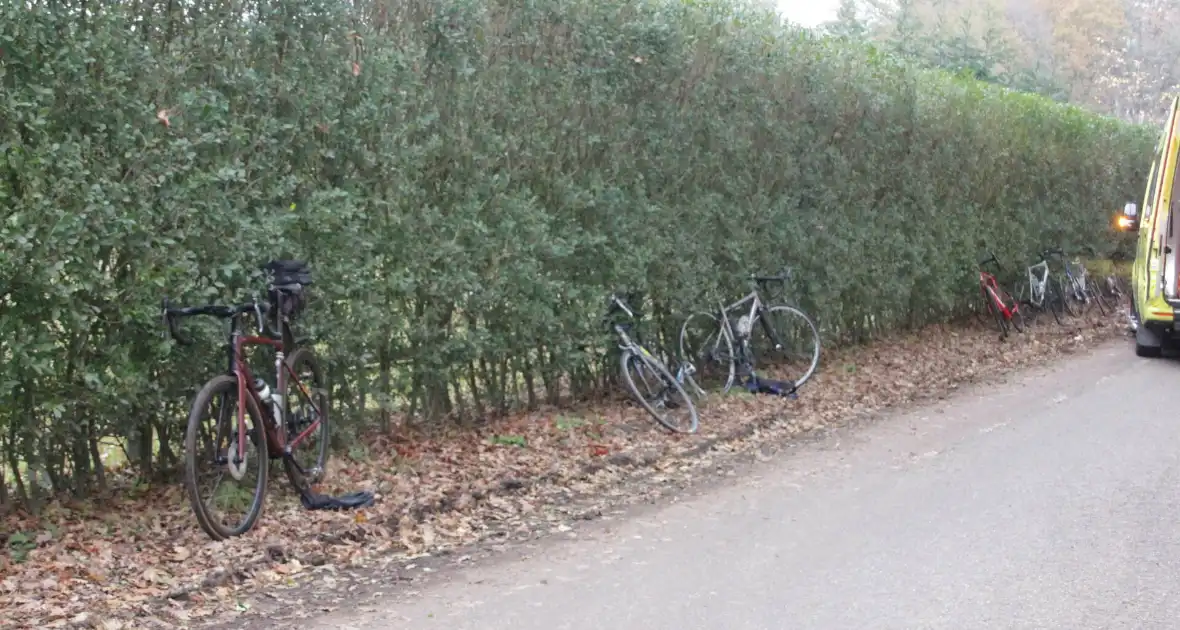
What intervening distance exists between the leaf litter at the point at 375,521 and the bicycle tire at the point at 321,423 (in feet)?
0.42

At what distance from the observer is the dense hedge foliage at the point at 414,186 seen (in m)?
5.57

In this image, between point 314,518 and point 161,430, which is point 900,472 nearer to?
point 314,518

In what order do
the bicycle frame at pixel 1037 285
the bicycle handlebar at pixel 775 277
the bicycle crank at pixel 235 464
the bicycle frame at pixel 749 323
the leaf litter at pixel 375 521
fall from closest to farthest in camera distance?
the leaf litter at pixel 375 521
the bicycle crank at pixel 235 464
the bicycle frame at pixel 749 323
the bicycle handlebar at pixel 775 277
the bicycle frame at pixel 1037 285

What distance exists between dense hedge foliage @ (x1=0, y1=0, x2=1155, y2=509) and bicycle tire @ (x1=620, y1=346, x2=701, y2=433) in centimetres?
30

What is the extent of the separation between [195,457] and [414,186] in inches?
102

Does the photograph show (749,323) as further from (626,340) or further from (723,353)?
(626,340)

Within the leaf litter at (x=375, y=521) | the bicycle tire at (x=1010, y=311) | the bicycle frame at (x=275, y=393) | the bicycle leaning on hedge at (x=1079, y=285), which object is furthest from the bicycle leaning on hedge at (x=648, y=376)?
the bicycle leaning on hedge at (x=1079, y=285)

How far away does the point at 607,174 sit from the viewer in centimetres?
941

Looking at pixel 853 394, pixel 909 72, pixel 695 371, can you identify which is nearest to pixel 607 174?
pixel 695 371

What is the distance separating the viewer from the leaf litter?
504cm

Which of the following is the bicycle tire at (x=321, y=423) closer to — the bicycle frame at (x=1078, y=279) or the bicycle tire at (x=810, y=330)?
the bicycle tire at (x=810, y=330)

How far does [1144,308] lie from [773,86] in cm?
533

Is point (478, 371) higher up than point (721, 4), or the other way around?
point (721, 4)

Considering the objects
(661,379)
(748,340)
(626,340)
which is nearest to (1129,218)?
(748,340)
